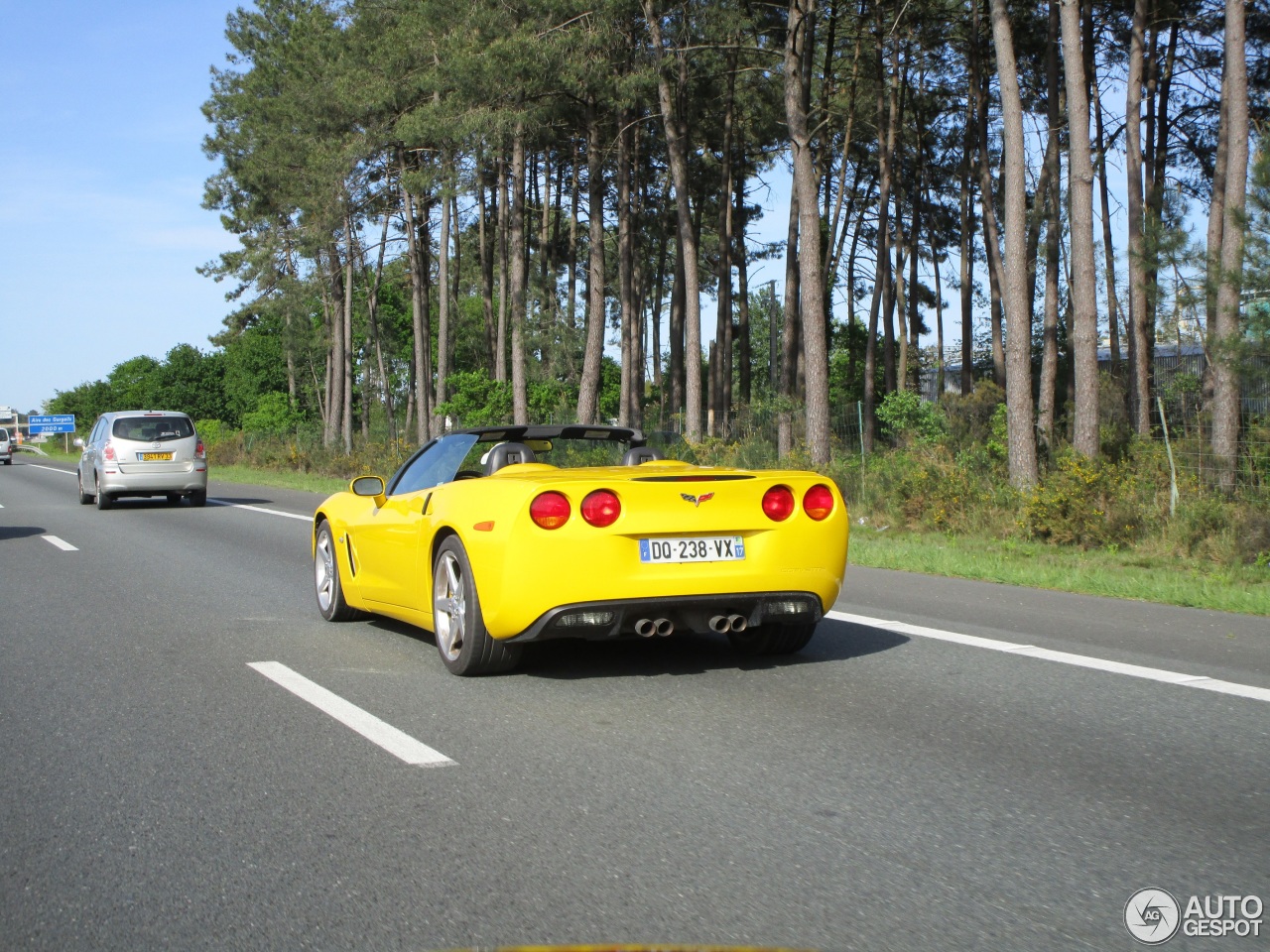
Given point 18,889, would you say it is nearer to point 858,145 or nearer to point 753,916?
point 753,916

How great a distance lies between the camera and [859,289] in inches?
2302

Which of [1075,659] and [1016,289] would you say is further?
[1016,289]

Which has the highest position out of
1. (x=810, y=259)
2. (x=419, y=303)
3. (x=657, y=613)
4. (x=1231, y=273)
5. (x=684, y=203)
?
(x=684, y=203)

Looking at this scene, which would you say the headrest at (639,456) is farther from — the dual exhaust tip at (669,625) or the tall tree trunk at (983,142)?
the tall tree trunk at (983,142)

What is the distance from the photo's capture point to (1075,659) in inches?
289

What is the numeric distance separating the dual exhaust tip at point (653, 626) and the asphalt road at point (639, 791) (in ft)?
0.96

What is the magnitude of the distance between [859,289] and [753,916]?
56.6 meters

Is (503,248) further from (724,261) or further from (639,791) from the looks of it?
(639,791)

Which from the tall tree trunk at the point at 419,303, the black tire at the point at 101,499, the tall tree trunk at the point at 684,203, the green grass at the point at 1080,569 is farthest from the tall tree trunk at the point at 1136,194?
the tall tree trunk at the point at 419,303

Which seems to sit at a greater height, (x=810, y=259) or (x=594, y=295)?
(x=594, y=295)

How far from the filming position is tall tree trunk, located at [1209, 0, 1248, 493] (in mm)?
14352

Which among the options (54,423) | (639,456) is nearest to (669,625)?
(639,456)

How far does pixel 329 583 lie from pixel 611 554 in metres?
3.47

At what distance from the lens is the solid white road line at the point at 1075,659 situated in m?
6.46
